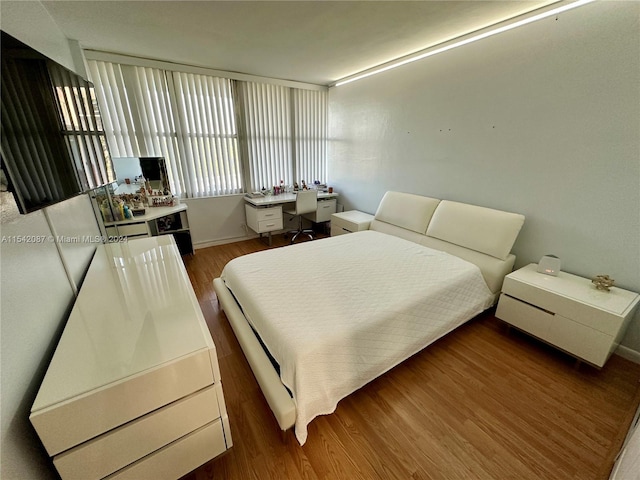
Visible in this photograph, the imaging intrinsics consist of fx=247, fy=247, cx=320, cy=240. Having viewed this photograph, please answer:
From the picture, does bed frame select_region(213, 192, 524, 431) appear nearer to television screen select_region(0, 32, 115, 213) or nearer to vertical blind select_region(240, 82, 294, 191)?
television screen select_region(0, 32, 115, 213)

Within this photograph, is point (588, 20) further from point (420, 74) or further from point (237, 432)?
point (237, 432)

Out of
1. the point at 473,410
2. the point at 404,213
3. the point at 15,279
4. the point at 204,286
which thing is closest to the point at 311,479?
the point at 473,410

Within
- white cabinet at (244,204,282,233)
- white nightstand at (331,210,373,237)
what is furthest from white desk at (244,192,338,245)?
white nightstand at (331,210,373,237)

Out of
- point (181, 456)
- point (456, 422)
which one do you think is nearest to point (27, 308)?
point (181, 456)

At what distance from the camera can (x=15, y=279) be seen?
84 centimetres

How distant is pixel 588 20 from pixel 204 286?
159 inches

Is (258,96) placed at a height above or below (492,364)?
above

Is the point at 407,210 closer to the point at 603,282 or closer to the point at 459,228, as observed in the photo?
the point at 459,228

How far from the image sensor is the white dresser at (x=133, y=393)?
2.53ft

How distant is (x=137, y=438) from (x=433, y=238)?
282cm

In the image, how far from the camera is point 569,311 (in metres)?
1.73

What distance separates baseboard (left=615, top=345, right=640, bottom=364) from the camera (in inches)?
72.3

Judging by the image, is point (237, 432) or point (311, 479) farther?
point (237, 432)

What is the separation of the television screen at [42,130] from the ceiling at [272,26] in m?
1.09
